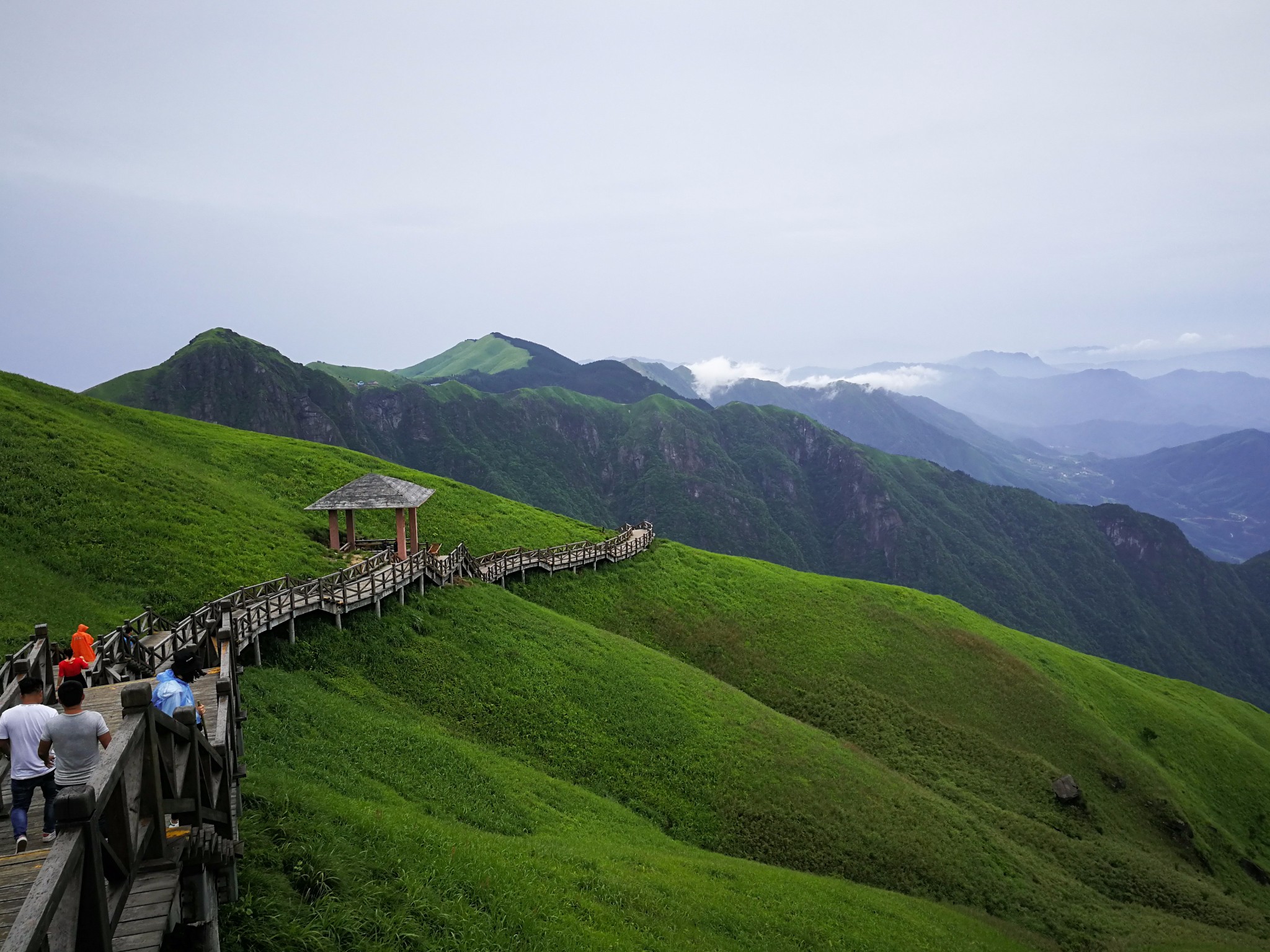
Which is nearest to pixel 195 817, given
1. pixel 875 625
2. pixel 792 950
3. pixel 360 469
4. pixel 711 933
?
pixel 711 933

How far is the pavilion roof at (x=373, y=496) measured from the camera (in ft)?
131

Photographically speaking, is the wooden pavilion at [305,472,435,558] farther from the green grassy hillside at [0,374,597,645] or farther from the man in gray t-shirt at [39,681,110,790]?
the man in gray t-shirt at [39,681,110,790]

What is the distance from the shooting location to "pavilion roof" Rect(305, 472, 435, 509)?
3984 centimetres

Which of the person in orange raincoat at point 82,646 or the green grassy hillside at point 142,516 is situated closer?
the person in orange raincoat at point 82,646

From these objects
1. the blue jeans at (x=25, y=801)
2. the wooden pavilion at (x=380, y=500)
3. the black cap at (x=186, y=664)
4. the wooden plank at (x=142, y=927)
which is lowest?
the wooden plank at (x=142, y=927)

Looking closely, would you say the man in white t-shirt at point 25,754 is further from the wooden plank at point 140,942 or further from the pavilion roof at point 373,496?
the pavilion roof at point 373,496

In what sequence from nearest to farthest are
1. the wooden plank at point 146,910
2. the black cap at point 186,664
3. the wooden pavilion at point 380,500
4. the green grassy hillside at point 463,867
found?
the wooden plank at point 146,910 < the green grassy hillside at point 463,867 < the black cap at point 186,664 < the wooden pavilion at point 380,500

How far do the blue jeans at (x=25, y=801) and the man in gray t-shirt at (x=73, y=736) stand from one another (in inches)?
41.8

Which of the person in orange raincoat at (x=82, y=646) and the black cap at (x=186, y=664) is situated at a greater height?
the black cap at (x=186, y=664)

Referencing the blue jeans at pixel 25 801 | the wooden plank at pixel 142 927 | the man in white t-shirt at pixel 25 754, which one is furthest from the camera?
the man in white t-shirt at pixel 25 754

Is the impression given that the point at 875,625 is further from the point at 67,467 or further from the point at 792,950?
the point at 67,467

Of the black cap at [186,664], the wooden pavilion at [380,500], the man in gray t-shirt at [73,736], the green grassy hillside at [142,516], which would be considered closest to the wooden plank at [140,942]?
the man in gray t-shirt at [73,736]

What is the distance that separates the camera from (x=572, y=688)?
3409 centimetres

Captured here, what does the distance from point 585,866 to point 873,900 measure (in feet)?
46.2
